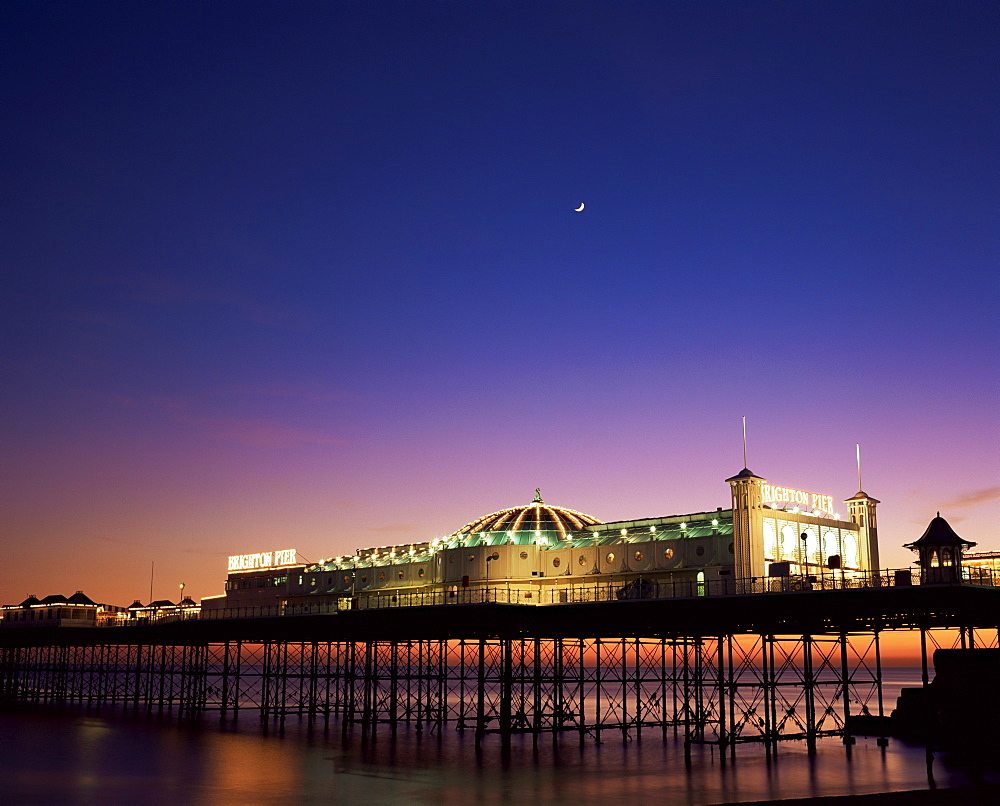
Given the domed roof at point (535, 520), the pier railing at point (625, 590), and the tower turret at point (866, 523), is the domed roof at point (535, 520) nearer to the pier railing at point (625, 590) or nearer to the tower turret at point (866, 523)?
the pier railing at point (625, 590)

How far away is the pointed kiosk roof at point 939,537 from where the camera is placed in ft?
168

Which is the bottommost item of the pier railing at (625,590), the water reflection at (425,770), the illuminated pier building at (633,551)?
the water reflection at (425,770)

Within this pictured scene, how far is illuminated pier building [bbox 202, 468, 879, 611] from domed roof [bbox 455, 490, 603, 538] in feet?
0.39

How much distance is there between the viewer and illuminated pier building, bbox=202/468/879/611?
6669 cm

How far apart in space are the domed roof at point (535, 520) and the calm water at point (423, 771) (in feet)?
56.8

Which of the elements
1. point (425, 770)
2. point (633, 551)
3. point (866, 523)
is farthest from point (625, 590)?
point (866, 523)

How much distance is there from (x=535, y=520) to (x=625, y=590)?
1922cm

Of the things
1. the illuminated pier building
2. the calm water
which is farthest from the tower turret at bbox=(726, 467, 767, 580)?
the calm water

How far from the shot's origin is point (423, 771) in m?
50.2

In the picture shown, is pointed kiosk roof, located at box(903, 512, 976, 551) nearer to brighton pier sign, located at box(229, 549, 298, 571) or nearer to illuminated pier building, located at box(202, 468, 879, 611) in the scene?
illuminated pier building, located at box(202, 468, 879, 611)

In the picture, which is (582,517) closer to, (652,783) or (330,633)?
(330,633)

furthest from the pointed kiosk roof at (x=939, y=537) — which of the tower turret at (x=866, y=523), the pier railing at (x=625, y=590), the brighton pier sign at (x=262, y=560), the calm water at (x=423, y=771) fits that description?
the brighton pier sign at (x=262, y=560)

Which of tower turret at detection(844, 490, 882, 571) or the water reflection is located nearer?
the water reflection

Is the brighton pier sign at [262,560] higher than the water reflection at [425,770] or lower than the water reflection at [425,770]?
higher
